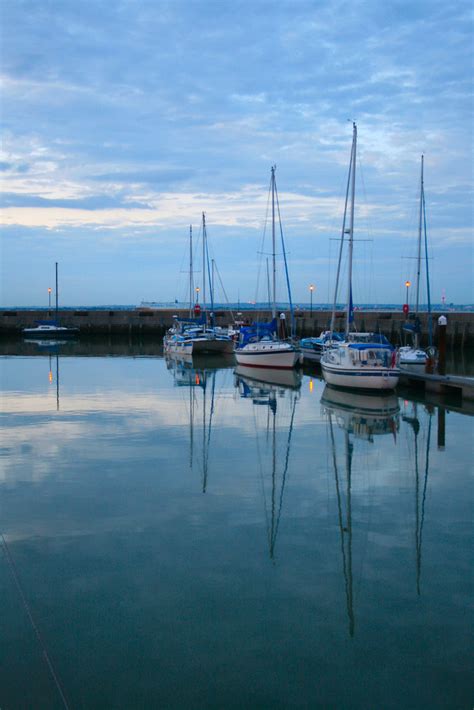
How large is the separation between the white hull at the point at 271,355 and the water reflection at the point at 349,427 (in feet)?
22.0

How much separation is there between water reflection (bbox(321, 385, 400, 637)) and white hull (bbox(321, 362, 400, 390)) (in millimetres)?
346

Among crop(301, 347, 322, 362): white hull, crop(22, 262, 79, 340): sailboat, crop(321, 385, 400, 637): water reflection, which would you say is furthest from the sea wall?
crop(321, 385, 400, 637): water reflection

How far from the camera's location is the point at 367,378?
27484 millimetres

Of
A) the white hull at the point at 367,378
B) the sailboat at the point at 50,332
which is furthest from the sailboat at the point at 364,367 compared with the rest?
the sailboat at the point at 50,332

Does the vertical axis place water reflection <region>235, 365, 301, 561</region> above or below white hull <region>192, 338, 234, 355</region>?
below

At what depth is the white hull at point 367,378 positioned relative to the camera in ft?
88.8

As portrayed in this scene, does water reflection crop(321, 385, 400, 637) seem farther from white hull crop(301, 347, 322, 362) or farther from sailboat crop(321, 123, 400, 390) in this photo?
white hull crop(301, 347, 322, 362)

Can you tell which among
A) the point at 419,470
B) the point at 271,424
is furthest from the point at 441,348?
the point at 419,470

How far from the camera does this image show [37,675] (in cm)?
667

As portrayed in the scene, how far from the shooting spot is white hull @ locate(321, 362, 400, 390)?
1065 inches

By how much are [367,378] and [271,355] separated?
9.80 m

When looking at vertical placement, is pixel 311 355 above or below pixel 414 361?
below

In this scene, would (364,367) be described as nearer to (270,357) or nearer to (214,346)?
(270,357)

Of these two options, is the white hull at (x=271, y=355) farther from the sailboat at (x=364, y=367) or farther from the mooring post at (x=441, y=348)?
the mooring post at (x=441, y=348)
